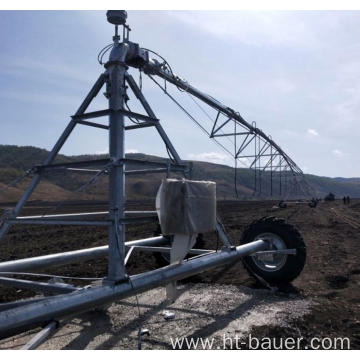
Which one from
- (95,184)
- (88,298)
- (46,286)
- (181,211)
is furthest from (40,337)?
(95,184)

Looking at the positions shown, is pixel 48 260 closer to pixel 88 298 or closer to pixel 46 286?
pixel 46 286

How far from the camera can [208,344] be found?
3992 mm

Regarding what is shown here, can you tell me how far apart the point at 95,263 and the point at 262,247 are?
3646mm

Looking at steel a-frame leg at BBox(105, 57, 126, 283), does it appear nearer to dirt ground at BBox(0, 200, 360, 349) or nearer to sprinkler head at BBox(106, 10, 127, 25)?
sprinkler head at BBox(106, 10, 127, 25)

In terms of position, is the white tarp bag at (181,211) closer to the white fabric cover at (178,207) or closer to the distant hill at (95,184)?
the white fabric cover at (178,207)

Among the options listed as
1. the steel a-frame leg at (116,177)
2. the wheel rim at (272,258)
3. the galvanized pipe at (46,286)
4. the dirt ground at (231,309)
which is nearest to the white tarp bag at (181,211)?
the steel a-frame leg at (116,177)

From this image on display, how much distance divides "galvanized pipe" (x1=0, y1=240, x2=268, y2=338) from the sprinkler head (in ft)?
10.4

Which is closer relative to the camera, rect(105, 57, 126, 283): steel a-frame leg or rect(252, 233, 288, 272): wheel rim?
rect(105, 57, 126, 283): steel a-frame leg

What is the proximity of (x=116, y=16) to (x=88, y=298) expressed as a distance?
3.43 metres

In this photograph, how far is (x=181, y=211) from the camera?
4168 millimetres

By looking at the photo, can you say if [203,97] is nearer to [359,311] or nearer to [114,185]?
Result: [114,185]

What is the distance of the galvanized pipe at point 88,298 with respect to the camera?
2.94 metres

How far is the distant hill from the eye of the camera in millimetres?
48406

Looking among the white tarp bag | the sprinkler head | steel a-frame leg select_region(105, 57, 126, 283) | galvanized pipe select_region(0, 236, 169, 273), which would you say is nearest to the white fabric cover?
the white tarp bag
